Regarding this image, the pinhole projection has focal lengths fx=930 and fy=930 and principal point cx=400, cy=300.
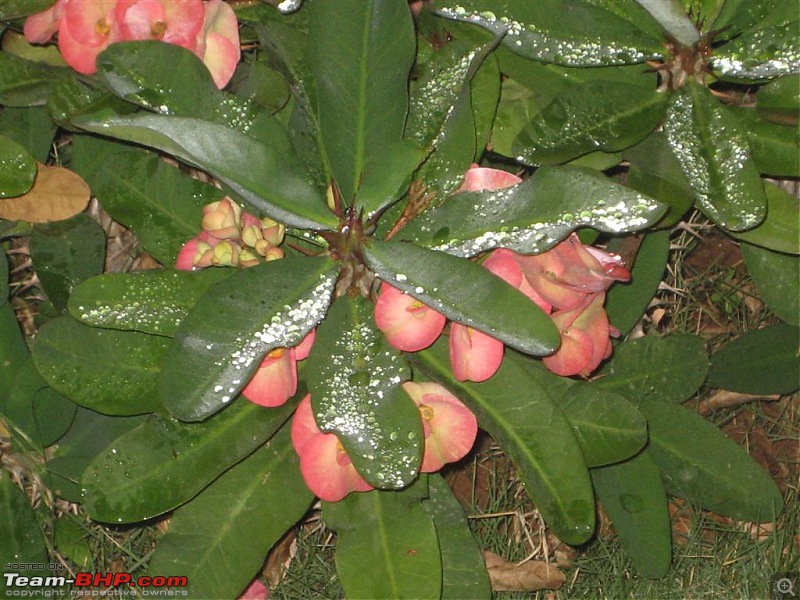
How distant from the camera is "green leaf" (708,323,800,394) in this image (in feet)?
5.39

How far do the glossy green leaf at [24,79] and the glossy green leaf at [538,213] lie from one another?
691mm

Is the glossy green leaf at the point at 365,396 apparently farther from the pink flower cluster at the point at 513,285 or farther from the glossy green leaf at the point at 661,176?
the glossy green leaf at the point at 661,176

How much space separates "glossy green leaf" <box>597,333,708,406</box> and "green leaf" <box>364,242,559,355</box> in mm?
505

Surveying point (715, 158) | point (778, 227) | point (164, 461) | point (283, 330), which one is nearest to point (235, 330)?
point (283, 330)

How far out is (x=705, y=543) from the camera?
1.71 m

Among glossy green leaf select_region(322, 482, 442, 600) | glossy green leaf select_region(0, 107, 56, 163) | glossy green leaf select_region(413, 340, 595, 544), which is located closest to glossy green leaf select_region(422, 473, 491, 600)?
glossy green leaf select_region(322, 482, 442, 600)

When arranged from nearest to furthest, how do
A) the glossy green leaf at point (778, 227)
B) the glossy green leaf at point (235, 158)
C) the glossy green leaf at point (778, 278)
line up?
the glossy green leaf at point (235, 158), the glossy green leaf at point (778, 227), the glossy green leaf at point (778, 278)

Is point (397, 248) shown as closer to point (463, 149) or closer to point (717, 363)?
point (463, 149)

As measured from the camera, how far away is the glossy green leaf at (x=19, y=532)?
1553mm

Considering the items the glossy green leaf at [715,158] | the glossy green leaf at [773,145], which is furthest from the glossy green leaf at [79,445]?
the glossy green leaf at [773,145]

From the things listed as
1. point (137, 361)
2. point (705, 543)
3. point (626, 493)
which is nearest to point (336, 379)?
point (137, 361)

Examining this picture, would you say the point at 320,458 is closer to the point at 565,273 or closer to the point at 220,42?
the point at 565,273

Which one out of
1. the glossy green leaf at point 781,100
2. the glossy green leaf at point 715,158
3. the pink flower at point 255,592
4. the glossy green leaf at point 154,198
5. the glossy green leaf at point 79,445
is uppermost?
the glossy green leaf at point 781,100

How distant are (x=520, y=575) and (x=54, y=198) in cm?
103
